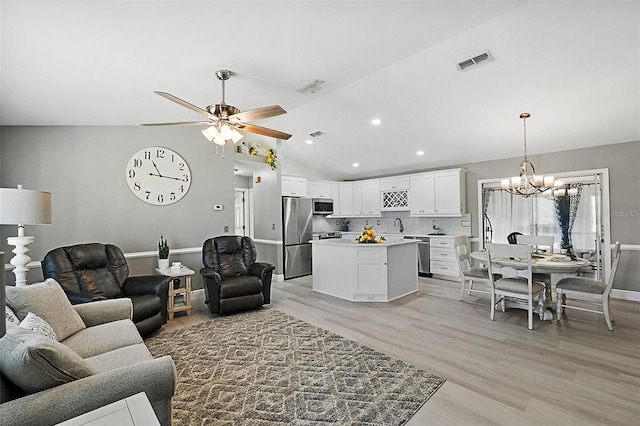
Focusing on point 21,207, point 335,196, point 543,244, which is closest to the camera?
point 21,207

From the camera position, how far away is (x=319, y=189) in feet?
24.7

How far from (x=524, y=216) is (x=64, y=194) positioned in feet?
24.3

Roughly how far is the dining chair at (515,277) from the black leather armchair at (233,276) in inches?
115

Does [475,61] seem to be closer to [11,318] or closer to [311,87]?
[311,87]

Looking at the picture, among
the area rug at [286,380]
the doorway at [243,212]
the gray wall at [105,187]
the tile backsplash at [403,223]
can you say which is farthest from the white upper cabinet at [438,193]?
the gray wall at [105,187]

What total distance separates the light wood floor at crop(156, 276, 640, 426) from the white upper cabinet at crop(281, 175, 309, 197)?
2.67 m

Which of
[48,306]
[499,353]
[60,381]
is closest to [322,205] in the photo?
[499,353]

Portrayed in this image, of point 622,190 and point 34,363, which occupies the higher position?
point 622,190

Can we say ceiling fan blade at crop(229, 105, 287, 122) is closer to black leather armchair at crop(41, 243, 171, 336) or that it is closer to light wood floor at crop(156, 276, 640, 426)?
black leather armchair at crop(41, 243, 171, 336)

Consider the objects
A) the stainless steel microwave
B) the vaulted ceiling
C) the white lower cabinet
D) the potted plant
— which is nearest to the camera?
the vaulted ceiling

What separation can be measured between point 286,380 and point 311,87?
3.05 m

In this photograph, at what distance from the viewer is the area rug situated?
1967mm

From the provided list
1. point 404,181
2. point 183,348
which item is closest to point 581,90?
point 404,181

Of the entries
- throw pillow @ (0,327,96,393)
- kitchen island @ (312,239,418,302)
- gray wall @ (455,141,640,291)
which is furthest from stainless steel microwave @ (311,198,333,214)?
throw pillow @ (0,327,96,393)
